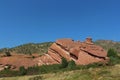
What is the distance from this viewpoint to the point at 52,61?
4897 inches

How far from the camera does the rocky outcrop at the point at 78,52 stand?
359 feet

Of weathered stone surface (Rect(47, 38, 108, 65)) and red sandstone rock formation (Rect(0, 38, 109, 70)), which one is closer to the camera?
weathered stone surface (Rect(47, 38, 108, 65))

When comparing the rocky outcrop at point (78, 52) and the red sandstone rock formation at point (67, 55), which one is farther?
the red sandstone rock formation at point (67, 55)

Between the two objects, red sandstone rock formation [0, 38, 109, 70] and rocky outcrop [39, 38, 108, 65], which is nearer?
rocky outcrop [39, 38, 108, 65]

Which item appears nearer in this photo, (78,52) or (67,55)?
(78,52)

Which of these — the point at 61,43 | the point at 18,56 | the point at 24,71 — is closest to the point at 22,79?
the point at 24,71

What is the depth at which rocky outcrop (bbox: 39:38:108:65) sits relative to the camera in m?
109

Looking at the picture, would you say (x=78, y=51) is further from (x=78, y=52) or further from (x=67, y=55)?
(x=67, y=55)

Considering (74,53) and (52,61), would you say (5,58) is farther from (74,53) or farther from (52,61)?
(74,53)

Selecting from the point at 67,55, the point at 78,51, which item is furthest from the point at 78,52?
the point at 67,55

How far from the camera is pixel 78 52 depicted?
11619cm

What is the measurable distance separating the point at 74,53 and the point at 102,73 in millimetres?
57129

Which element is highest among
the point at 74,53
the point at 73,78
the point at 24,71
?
the point at 74,53

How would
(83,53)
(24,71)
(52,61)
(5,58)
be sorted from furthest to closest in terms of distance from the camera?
(5,58), (52,61), (83,53), (24,71)
